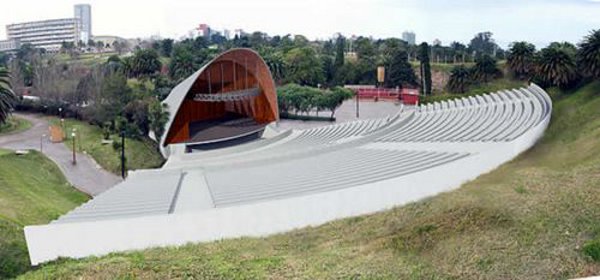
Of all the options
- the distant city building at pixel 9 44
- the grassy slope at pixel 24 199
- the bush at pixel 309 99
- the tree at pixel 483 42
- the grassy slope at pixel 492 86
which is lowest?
the grassy slope at pixel 24 199

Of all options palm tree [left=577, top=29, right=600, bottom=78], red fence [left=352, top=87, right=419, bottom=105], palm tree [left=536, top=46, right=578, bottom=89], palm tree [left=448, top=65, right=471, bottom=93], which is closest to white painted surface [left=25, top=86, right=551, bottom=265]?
palm tree [left=577, top=29, right=600, bottom=78]

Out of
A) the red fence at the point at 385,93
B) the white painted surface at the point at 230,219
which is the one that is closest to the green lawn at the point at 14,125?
the white painted surface at the point at 230,219

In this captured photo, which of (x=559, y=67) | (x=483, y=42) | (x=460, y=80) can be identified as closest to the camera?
(x=559, y=67)

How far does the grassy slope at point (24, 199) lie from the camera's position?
1225 cm

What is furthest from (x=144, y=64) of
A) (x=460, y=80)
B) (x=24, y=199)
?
(x=24, y=199)

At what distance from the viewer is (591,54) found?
24703 millimetres

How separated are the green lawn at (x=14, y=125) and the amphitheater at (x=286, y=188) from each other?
2031cm

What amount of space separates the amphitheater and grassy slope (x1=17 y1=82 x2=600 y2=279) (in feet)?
1.71

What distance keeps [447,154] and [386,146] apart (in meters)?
3.59

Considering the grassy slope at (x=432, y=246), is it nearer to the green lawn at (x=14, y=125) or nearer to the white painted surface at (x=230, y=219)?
the white painted surface at (x=230, y=219)

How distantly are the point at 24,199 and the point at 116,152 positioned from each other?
31.9 feet

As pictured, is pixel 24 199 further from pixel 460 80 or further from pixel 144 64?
pixel 144 64

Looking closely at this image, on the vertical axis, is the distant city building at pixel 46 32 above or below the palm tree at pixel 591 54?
above

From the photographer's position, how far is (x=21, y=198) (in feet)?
63.3
